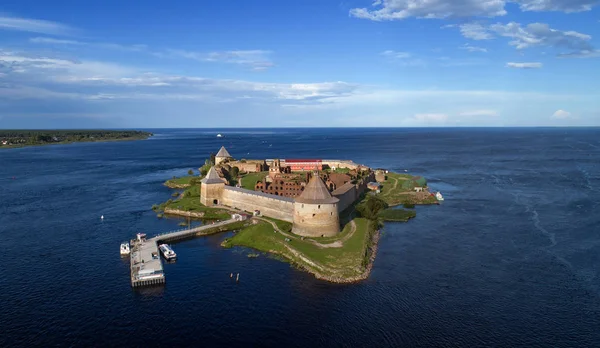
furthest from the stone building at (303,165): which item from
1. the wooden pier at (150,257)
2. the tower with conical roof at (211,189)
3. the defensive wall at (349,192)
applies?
the wooden pier at (150,257)

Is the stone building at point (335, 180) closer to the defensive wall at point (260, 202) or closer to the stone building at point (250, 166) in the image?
the defensive wall at point (260, 202)

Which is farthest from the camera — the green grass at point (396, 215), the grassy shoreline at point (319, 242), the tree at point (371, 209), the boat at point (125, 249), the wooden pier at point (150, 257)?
the green grass at point (396, 215)

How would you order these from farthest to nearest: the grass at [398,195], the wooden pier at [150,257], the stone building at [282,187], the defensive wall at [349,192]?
1. the grass at [398,195]
2. the stone building at [282,187]
3. the defensive wall at [349,192]
4. the wooden pier at [150,257]

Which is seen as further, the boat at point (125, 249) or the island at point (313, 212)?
the boat at point (125, 249)

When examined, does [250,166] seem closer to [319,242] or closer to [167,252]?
[167,252]

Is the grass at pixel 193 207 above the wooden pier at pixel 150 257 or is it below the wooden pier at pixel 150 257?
above

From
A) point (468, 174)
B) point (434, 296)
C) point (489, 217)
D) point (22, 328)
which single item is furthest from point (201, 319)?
point (468, 174)

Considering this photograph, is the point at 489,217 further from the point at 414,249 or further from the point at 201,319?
the point at 201,319

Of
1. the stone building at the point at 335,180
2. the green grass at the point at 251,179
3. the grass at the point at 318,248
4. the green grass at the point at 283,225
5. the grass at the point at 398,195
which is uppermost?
the stone building at the point at 335,180

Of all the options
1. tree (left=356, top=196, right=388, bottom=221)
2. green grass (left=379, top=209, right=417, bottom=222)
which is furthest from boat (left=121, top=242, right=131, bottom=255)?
green grass (left=379, top=209, right=417, bottom=222)
